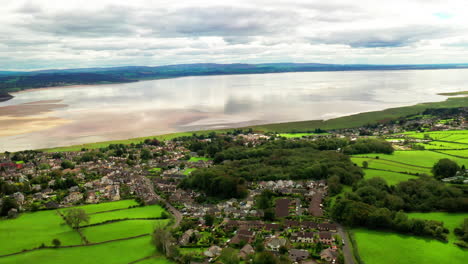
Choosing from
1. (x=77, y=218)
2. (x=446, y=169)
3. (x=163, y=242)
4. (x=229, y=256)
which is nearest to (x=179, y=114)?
(x=77, y=218)

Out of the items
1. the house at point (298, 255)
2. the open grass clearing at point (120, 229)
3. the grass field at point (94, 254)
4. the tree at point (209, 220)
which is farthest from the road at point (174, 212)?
the house at point (298, 255)

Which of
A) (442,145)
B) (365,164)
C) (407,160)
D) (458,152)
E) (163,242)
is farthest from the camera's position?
(442,145)

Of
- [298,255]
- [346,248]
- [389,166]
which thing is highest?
[389,166]

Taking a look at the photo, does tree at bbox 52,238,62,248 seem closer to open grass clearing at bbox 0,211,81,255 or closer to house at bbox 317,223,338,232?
open grass clearing at bbox 0,211,81,255

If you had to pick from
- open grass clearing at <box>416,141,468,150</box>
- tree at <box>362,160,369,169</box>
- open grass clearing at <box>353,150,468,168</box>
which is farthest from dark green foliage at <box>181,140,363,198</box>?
open grass clearing at <box>416,141,468,150</box>

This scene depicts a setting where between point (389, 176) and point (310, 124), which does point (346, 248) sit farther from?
point (310, 124)

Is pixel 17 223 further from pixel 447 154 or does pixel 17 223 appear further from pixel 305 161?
pixel 447 154
